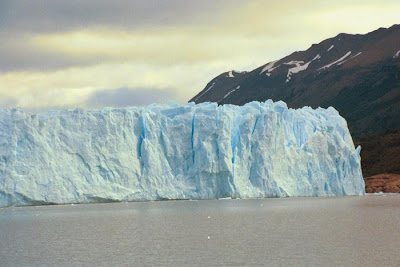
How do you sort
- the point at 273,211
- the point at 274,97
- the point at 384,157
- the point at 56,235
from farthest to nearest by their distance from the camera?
1. the point at 274,97
2. the point at 384,157
3. the point at 273,211
4. the point at 56,235

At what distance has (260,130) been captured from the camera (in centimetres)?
4312

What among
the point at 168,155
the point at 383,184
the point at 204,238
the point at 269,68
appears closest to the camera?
the point at 204,238

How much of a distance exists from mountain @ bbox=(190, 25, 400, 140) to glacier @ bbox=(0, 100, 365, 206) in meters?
52.7

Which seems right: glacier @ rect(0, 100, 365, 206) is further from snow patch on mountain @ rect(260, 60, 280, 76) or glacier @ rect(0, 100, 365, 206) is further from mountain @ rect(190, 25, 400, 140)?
snow patch on mountain @ rect(260, 60, 280, 76)

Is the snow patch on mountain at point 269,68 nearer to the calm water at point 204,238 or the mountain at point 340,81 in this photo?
the mountain at point 340,81

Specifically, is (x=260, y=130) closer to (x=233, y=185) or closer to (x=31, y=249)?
(x=233, y=185)

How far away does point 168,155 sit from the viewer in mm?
41438

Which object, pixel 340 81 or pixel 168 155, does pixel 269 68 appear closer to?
pixel 340 81

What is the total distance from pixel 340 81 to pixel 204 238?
107439mm

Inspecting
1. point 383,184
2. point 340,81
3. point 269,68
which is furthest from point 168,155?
point 269,68

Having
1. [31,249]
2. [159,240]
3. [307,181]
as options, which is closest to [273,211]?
[307,181]

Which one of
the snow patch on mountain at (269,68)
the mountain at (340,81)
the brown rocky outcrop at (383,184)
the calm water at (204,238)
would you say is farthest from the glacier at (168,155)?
the snow patch on mountain at (269,68)

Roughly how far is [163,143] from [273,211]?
8.01 m

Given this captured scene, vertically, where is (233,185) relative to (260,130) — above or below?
below
